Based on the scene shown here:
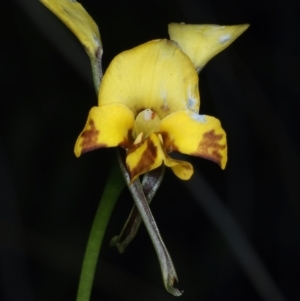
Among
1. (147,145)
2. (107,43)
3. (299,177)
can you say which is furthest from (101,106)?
(299,177)

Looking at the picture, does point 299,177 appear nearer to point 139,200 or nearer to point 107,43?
point 107,43

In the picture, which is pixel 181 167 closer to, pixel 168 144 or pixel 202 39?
pixel 168 144

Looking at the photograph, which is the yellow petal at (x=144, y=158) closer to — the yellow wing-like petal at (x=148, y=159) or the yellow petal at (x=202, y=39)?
the yellow wing-like petal at (x=148, y=159)

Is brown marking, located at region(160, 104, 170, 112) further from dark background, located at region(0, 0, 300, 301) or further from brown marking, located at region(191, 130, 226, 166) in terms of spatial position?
dark background, located at region(0, 0, 300, 301)

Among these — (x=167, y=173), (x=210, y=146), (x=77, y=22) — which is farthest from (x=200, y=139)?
(x=167, y=173)

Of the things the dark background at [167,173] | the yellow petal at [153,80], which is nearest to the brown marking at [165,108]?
the yellow petal at [153,80]

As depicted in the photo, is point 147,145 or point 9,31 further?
point 9,31

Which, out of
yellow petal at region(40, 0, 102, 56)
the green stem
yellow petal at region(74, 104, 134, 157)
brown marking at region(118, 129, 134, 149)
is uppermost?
yellow petal at region(40, 0, 102, 56)

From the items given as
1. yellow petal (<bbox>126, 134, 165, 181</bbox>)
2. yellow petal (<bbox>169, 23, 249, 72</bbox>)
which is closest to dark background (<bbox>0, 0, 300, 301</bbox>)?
yellow petal (<bbox>169, 23, 249, 72</bbox>)
